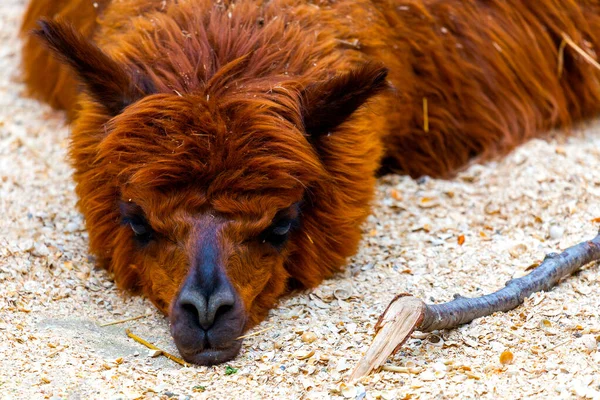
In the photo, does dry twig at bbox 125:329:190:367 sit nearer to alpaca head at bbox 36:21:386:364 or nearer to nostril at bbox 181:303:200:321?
alpaca head at bbox 36:21:386:364

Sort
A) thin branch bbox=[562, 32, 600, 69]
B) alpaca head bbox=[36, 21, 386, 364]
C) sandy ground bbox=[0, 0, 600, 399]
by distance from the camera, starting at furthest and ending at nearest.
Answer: thin branch bbox=[562, 32, 600, 69]
alpaca head bbox=[36, 21, 386, 364]
sandy ground bbox=[0, 0, 600, 399]

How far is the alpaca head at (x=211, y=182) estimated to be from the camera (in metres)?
4.52

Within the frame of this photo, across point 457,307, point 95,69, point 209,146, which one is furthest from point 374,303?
point 95,69

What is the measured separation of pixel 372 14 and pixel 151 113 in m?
2.02

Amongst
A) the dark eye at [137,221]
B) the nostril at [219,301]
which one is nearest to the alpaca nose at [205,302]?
the nostril at [219,301]

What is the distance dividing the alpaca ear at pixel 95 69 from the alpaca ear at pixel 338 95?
0.89m

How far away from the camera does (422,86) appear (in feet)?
21.3

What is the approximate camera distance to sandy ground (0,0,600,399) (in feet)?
13.8

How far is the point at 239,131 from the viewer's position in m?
4.64

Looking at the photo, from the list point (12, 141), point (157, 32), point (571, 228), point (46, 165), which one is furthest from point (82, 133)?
Result: point (571, 228)

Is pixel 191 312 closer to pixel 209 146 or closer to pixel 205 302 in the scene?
pixel 205 302

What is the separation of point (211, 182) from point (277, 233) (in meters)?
0.54

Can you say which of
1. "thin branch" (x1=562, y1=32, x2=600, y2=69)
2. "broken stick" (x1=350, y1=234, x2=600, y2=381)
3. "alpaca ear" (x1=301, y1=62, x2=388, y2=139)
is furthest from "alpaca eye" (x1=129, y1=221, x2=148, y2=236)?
"thin branch" (x1=562, y1=32, x2=600, y2=69)

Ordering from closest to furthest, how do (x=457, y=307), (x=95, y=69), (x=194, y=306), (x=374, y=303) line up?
(x=194, y=306)
(x=457, y=307)
(x=95, y=69)
(x=374, y=303)
